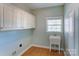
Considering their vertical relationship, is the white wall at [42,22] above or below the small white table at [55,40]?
above

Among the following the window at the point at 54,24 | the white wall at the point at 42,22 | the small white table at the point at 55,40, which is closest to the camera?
the window at the point at 54,24

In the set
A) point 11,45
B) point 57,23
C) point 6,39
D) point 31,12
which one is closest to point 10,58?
point 6,39

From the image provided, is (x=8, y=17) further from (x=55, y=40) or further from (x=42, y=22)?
(x=55, y=40)

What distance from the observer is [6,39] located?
2193 mm

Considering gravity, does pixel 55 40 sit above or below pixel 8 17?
below

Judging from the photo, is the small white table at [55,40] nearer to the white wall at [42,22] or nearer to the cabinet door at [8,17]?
the white wall at [42,22]

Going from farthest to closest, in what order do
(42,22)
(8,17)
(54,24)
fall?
(42,22), (54,24), (8,17)

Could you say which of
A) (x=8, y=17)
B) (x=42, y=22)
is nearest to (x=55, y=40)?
(x=42, y=22)

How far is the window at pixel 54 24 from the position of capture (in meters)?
2.87

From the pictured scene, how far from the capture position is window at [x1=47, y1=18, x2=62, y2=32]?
2871mm

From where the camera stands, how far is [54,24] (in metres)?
2.87

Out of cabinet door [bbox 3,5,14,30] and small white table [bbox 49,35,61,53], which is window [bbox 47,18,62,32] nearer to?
small white table [bbox 49,35,61,53]

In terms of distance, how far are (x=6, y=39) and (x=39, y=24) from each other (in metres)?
1.41

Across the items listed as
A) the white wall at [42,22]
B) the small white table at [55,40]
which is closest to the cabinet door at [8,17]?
the white wall at [42,22]
